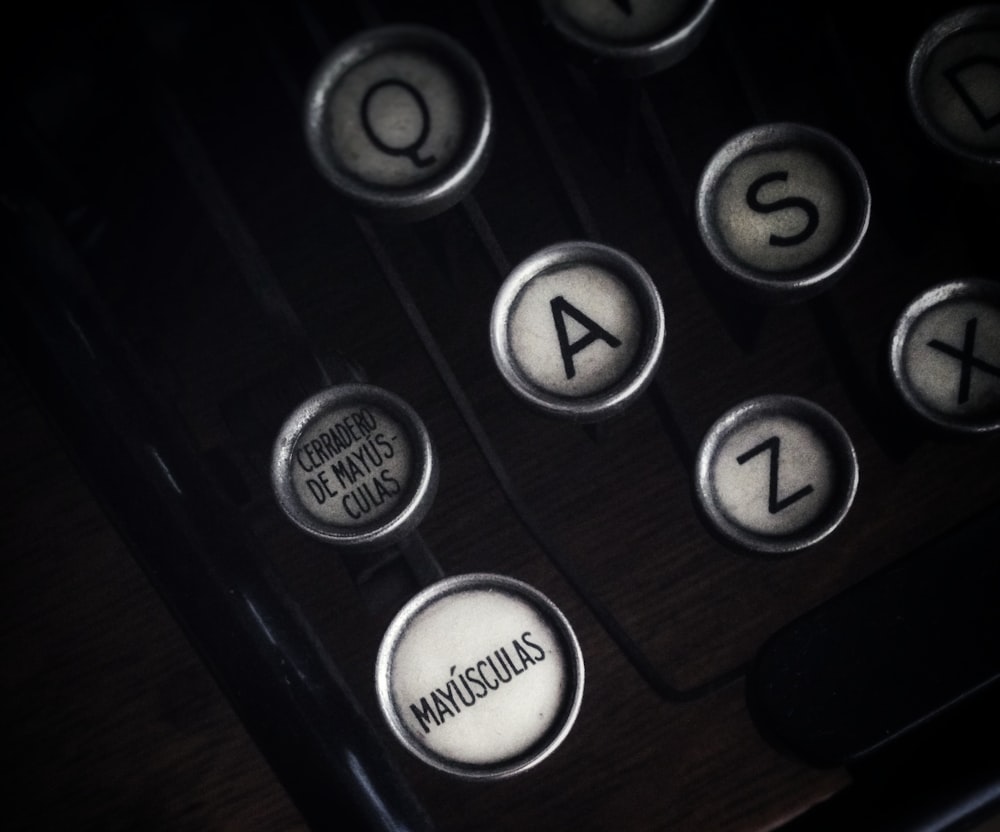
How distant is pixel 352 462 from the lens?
38.9 inches

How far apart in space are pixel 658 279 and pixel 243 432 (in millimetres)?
563

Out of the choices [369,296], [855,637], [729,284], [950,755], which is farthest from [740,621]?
[369,296]

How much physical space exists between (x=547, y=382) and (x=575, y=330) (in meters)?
0.07

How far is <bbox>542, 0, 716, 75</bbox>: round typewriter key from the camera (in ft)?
3.08

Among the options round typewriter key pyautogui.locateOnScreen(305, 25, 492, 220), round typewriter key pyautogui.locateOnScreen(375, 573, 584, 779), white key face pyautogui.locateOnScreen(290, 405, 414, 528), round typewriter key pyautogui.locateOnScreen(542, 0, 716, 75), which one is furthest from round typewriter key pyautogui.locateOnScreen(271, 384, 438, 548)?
round typewriter key pyautogui.locateOnScreen(542, 0, 716, 75)

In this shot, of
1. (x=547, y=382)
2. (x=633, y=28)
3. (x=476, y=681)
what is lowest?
(x=476, y=681)

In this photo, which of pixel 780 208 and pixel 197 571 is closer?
pixel 197 571

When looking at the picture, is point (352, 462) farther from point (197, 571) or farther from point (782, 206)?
point (782, 206)

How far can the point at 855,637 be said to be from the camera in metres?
0.96

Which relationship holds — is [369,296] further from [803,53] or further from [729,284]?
[803,53]

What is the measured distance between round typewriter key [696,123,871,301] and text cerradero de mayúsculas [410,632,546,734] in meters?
0.46

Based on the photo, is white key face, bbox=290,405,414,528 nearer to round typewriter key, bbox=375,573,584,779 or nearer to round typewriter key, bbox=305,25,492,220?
round typewriter key, bbox=375,573,584,779

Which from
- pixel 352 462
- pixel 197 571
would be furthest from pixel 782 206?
pixel 197 571

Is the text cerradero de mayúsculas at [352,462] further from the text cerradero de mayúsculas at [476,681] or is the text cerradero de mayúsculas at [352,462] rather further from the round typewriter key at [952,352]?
the round typewriter key at [952,352]
